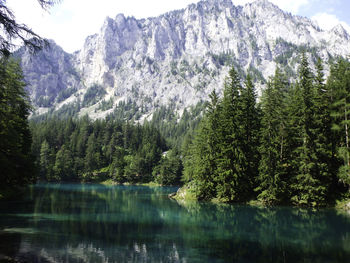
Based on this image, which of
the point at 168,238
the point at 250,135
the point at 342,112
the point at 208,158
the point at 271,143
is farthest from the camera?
the point at 250,135

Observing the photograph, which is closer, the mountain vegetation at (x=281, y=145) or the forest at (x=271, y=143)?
the forest at (x=271, y=143)

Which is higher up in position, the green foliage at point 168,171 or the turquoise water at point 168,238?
the green foliage at point 168,171

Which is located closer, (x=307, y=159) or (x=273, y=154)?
(x=307, y=159)

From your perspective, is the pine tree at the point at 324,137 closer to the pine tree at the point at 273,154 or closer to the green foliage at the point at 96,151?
the pine tree at the point at 273,154

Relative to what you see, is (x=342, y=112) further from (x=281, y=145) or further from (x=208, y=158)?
(x=208, y=158)

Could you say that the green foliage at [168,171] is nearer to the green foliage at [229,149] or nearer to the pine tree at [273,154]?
the green foliage at [229,149]

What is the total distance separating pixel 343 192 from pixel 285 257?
27.5m

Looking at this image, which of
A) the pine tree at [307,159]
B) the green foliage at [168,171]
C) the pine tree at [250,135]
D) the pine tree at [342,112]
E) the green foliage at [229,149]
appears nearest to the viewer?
the pine tree at [342,112]

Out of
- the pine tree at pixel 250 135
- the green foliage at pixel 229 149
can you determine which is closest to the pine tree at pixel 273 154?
the pine tree at pixel 250 135

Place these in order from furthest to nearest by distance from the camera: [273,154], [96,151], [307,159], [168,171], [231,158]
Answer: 1. [96,151]
2. [168,171]
3. [231,158]
4. [273,154]
5. [307,159]

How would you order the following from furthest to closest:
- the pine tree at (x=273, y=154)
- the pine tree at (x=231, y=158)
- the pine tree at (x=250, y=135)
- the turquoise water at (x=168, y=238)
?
the pine tree at (x=250, y=135)
the pine tree at (x=231, y=158)
the pine tree at (x=273, y=154)
the turquoise water at (x=168, y=238)

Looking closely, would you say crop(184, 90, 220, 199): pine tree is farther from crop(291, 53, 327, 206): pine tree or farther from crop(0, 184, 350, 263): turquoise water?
crop(0, 184, 350, 263): turquoise water

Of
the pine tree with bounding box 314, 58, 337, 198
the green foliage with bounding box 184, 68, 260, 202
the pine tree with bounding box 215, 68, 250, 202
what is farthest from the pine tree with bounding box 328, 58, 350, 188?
the pine tree with bounding box 215, 68, 250, 202

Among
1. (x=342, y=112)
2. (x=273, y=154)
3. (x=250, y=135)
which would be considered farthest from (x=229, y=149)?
(x=342, y=112)
